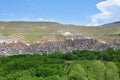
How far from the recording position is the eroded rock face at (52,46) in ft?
540

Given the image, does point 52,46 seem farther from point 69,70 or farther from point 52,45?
point 69,70

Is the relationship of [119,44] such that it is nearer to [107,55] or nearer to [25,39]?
[107,55]

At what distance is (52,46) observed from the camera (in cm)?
17188

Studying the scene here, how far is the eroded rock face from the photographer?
164625 mm

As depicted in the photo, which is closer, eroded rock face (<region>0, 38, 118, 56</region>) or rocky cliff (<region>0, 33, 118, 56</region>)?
eroded rock face (<region>0, 38, 118, 56</region>)

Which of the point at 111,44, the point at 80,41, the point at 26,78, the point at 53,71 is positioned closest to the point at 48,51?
the point at 80,41

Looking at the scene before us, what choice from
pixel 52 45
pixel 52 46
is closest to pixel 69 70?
pixel 52 46

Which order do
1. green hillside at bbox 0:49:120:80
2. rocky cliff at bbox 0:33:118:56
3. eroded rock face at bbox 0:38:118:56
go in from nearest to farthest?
green hillside at bbox 0:49:120:80 → eroded rock face at bbox 0:38:118:56 → rocky cliff at bbox 0:33:118:56

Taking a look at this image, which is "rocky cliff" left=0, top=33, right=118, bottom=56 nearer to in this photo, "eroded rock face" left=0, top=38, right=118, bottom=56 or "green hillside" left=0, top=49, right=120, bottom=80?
"eroded rock face" left=0, top=38, right=118, bottom=56

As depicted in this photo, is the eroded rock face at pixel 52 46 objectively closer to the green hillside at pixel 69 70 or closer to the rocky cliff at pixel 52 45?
the rocky cliff at pixel 52 45

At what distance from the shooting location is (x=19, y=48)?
547 ft

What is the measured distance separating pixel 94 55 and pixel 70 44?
35072mm

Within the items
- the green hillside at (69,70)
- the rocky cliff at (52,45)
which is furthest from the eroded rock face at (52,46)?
the green hillside at (69,70)

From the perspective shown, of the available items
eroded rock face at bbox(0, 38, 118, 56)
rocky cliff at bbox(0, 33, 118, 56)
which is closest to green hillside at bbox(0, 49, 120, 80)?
eroded rock face at bbox(0, 38, 118, 56)
